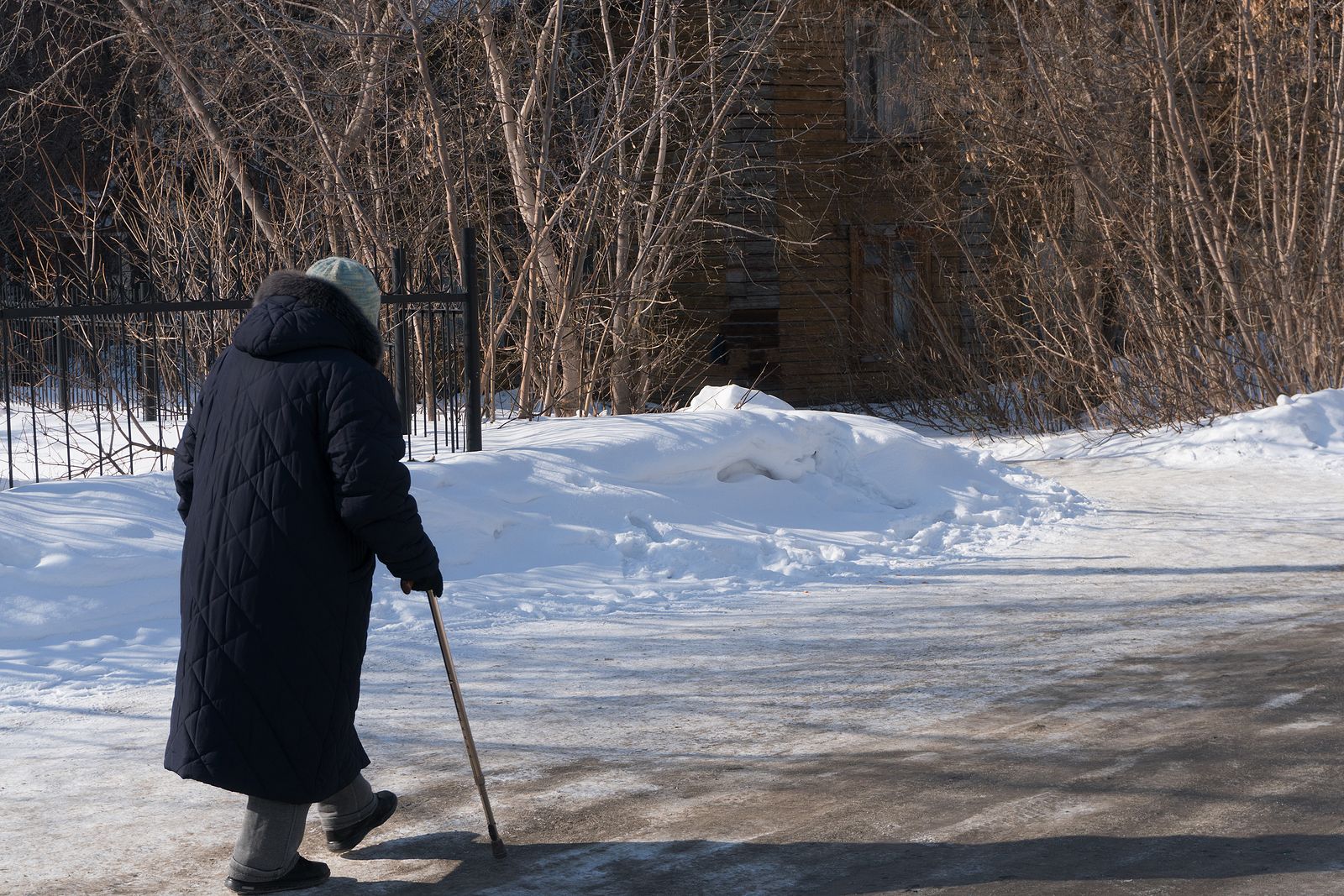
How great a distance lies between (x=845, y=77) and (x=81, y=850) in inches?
709

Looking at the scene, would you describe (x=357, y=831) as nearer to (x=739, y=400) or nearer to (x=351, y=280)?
(x=351, y=280)

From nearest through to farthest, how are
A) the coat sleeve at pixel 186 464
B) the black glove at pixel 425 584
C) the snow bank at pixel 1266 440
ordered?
the black glove at pixel 425 584 → the coat sleeve at pixel 186 464 → the snow bank at pixel 1266 440

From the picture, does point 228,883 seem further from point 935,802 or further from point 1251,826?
point 1251,826

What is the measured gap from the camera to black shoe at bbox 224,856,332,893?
371cm

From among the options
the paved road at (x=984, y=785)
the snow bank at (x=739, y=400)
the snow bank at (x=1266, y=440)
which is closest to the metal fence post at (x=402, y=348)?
the snow bank at (x=739, y=400)

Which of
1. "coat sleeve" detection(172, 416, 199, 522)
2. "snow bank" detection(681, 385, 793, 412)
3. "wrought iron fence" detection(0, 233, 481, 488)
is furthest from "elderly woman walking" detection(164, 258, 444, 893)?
"snow bank" detection(681, 385, 793, 412)

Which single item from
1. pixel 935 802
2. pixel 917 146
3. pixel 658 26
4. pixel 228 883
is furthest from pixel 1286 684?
pixel 917 146

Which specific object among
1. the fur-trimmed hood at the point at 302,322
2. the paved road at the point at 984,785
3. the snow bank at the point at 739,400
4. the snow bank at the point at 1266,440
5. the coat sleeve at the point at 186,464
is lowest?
the paved road at the point at 984,785

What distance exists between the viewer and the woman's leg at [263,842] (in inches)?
145

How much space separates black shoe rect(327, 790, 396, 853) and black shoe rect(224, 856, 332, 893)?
12 centimetres

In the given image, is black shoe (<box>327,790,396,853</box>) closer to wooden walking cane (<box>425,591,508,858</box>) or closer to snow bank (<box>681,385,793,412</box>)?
wooden walking cane (<box>425,591,508,858</box>)

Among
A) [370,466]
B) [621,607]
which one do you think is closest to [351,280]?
[370,466]

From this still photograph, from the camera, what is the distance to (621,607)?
7.38 m

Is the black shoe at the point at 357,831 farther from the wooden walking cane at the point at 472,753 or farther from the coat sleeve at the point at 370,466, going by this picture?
the coat sleeve at the point at 370,466
